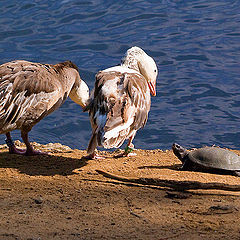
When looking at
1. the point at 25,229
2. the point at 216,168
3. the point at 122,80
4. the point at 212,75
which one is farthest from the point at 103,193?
the point at 212,75

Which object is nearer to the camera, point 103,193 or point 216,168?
point 103,193

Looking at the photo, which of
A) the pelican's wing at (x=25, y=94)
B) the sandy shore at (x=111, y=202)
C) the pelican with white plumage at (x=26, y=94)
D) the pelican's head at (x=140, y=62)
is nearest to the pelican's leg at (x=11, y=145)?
the pelican with white plumage at (x=26, y=94)

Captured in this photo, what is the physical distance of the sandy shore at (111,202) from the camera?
3.82 m

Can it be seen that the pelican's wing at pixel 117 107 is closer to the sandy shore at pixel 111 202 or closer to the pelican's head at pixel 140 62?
the sandy shore at pixel 111 202

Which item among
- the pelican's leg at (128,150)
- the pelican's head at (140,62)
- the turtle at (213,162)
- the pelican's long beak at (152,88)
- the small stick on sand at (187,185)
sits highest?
the pelican's head at (140,62)

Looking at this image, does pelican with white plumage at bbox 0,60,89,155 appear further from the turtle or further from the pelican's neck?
the turtle

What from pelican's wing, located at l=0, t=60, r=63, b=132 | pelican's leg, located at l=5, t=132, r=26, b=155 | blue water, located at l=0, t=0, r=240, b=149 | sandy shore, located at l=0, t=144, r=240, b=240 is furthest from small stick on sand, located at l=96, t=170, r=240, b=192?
blue water, located at l=0, t=0, r=240, b=149

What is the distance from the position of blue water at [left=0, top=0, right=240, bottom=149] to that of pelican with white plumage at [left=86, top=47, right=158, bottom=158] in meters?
3.63

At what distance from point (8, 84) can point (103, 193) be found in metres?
2.26

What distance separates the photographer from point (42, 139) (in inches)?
400

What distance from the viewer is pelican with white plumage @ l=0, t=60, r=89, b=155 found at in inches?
241

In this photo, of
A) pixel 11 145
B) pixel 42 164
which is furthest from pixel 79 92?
pixel 42 164

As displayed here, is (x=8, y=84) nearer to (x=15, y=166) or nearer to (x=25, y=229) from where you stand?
(x=15, y=166)

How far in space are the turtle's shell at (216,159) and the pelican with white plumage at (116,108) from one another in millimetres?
933
